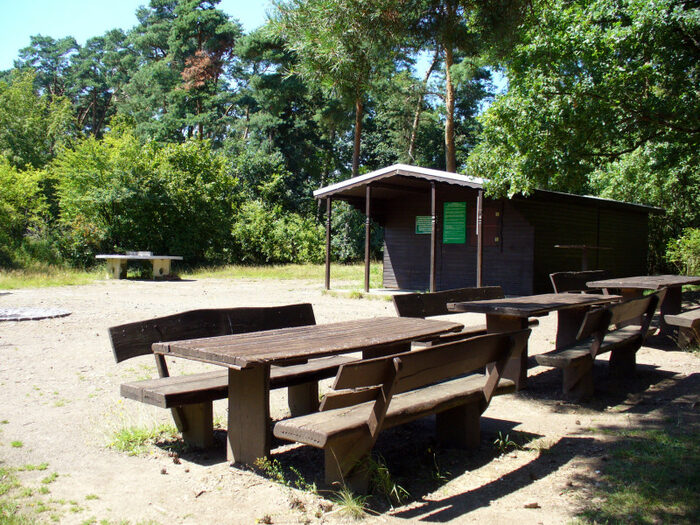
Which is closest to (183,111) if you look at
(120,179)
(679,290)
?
(120,179)

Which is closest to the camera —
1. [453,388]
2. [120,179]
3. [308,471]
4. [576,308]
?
[308,471]

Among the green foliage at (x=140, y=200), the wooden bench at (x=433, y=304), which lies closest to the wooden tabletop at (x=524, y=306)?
the wooden bench at (x=433, y=304)

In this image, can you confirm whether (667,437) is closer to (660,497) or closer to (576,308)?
(660,497)

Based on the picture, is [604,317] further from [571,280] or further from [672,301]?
[672,301]

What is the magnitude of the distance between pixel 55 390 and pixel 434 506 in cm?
383

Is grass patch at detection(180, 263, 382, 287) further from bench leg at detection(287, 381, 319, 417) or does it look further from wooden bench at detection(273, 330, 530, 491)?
wooden bench at detection(273, 330, 530, 491)

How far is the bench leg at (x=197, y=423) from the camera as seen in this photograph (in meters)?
4.05

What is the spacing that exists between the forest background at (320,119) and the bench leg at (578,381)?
5.14 metres

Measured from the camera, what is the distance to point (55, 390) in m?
5.50

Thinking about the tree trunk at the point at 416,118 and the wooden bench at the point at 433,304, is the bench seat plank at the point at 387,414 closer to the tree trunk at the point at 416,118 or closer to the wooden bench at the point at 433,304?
the wooden bench at the point at 433,304

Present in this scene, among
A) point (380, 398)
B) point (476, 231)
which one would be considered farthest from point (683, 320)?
point (476, 231)

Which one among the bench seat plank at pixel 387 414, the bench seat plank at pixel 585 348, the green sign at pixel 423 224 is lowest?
the bench seat plank at pixel 387 414

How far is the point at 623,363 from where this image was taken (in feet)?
20.3

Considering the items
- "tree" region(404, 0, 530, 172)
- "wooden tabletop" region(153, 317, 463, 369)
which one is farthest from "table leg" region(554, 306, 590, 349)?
"tree" region(404, 0, 530, 172)
